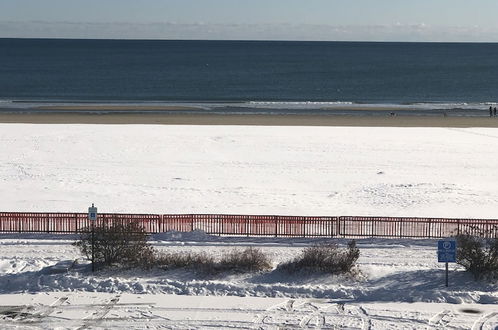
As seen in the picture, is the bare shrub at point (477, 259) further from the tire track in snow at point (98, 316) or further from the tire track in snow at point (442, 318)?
the tire track in snow at point (98, 316)

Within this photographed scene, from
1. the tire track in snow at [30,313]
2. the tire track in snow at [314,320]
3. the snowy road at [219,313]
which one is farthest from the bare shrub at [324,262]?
the tire track in snow at [30,313]

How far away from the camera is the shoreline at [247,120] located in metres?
59.6

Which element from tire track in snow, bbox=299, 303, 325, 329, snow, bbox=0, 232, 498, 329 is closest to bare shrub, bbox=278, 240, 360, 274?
snow, bbox=0, 232, 498, 329

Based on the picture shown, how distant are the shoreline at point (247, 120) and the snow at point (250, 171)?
257 inches

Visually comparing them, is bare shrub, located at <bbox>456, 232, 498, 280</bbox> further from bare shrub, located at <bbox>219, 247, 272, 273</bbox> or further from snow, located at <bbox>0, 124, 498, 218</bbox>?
snow, located at <bbox>0, 124, 498, 218</bbox>

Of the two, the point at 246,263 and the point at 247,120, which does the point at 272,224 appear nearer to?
the point at 246,263

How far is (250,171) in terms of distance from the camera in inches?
1458

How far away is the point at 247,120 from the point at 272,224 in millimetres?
36831

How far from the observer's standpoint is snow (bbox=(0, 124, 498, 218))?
30.2 metres

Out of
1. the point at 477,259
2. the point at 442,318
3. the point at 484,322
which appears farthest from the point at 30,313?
the point at 477,259

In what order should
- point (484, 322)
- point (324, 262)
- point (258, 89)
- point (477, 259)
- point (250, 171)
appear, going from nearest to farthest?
point (484, 322) < point (477, 259) < point (324, 262) < point (250, 171) < point (258, 89)

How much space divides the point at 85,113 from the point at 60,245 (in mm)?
46401

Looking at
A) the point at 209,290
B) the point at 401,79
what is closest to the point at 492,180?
the point at 209,290

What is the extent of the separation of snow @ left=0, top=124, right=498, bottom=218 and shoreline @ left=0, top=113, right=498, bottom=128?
6.53 metres
